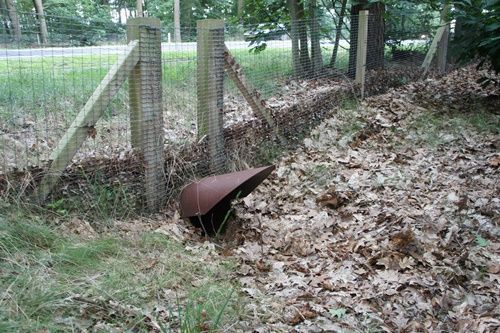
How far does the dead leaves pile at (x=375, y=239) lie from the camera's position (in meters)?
3.46

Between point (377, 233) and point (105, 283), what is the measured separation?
7.94ft

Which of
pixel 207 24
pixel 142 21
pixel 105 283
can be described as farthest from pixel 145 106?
pixel 105 283

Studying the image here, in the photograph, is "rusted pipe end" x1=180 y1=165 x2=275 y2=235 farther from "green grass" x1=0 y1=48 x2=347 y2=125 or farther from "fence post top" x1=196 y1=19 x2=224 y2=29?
"fence post top" x1=196 y1=19 x2=224 y2=29

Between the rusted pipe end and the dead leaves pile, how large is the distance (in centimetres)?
24

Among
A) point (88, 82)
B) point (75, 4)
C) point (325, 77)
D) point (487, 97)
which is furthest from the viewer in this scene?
point (75, 4)

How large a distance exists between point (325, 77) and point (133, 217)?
516 centimetres

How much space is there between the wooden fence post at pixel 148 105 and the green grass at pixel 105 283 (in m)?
0.82

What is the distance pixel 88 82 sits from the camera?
21.7ft

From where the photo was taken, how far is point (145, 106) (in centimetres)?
483

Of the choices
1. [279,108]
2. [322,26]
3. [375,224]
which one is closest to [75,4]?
[322,26]

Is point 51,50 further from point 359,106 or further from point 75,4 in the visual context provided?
point 75,4

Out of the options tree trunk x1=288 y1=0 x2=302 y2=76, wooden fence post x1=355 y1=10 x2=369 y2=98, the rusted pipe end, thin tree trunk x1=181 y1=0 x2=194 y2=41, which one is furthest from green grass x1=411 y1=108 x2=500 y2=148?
thin tree trunk x1=181 y1=0 x2=194 y2=41

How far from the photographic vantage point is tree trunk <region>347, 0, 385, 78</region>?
9.56 metres

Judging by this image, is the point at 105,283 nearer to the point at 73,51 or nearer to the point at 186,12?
the point at 73,51
